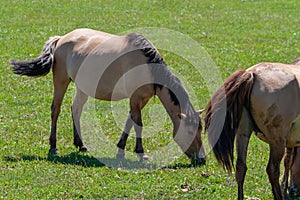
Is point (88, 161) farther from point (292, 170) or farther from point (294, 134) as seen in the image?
point (294, 134)

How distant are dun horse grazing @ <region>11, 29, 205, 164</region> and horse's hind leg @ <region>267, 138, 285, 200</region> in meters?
2.35

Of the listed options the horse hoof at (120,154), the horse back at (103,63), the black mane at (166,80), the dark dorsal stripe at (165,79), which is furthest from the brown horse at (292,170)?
the horse hoof at (120,154)

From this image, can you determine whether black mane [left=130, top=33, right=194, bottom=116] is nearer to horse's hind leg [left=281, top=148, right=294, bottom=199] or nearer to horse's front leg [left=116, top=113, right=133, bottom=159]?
horse's front leg [left=116, top=113, right=133, bottom=159]

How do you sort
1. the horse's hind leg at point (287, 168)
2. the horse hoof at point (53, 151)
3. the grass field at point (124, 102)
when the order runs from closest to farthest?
the horse's hind leg at point (287, 168) < the grass field at point (124, 102) < the horse hoof at point (53, 151)

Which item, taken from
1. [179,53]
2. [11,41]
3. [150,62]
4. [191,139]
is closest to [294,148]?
[191,139]

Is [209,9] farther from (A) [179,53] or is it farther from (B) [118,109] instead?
(B) [118,109]

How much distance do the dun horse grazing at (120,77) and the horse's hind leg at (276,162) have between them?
7.70 feet

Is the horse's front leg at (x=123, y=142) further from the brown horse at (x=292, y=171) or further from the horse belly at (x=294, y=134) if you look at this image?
the horse belly at (x=294, y=134)

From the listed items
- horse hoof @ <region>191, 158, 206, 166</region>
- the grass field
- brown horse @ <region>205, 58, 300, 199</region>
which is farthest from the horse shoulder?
horse hoof @ <region>191, 158, 206, 166</region>

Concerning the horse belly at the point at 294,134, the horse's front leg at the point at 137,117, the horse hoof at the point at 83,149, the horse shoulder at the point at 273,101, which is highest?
the horse shoulder at the point at 273,101

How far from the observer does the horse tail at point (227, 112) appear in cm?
732

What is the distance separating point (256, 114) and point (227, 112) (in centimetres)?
34

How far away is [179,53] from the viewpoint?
18.2 m

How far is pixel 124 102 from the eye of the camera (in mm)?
13781
